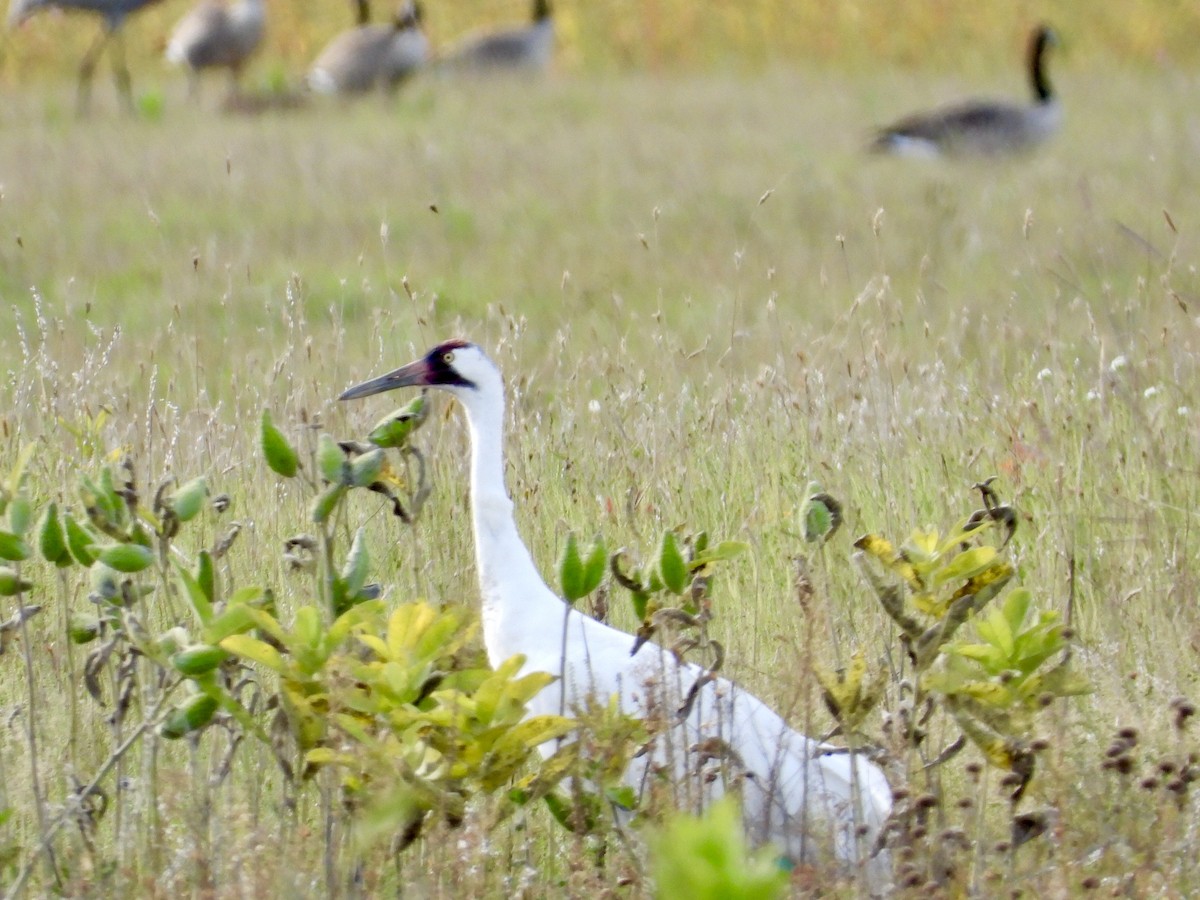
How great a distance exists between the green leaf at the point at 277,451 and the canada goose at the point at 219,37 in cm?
1227

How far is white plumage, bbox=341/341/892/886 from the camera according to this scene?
2.85m

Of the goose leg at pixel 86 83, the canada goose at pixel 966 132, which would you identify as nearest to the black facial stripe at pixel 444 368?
the canada goose at pixel 966 132

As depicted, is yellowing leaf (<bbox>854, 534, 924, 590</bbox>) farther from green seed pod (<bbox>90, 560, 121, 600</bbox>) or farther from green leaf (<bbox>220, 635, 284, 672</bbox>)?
green seed pod (<bbox>90, 560, 121, 600</bbox>)

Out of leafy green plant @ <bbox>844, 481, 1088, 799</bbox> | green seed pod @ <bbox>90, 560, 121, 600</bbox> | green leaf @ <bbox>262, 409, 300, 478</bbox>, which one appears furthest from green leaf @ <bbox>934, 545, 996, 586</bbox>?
green seed pod @ <bbox>90, 560, 121, 600</bbox>

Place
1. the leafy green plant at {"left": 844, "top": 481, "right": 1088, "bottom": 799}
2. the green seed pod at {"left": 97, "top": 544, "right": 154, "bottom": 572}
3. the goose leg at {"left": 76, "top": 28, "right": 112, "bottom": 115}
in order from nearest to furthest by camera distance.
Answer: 1. the green seed pod at {"left": 97, "top": 544, "right": 154, "bottom": 572}
2. the leafy green plant at {"left": 844, "top": 481, "right": 1088, "bottom": 799}
3. the goose leg at {"left": 76, "top": 28, "right": 112, "bottom": 115}

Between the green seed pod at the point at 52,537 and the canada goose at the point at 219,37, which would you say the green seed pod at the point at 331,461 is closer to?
the green seed pod at the point at 52,537

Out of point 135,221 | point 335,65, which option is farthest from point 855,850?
point 335,65

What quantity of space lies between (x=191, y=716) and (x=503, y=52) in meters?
13.1

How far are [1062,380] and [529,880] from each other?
242 centimetres

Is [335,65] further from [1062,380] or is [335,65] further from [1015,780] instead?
[1015,780]

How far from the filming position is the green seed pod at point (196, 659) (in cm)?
243

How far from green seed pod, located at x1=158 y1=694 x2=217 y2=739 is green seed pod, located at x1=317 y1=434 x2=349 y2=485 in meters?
0.35

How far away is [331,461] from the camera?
262 cm

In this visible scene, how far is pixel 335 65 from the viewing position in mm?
14398
